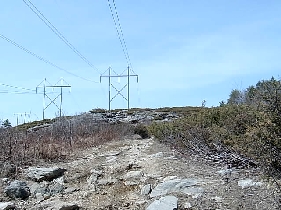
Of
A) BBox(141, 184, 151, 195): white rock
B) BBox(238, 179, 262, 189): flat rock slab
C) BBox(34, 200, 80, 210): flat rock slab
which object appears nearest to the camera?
BBox(238, 179, 262, 189): flat rock slab

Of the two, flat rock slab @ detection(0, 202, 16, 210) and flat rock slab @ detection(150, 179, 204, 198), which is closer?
flat rock slab @ detection(150, 179, 204, 198)

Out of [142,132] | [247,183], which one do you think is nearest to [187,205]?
[247,183]

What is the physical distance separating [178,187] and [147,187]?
0.63 m

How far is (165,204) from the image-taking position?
512cm

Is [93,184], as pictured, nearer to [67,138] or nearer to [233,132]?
[233,132]

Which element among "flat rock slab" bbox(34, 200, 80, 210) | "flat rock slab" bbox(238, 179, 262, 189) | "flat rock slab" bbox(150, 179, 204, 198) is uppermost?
"flat rock slab" bbox(238, 179, 262, 189)

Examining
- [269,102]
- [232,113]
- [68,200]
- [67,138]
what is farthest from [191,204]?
[67,138]

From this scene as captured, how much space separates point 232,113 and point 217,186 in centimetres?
299

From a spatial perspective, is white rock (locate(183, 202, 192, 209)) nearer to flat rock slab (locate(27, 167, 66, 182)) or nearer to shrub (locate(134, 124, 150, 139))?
flat rock slab (locate(27, 167, 66, 182))

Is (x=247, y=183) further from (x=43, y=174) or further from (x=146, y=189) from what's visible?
(x=43, y=174)

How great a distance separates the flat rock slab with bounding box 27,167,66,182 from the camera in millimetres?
8484

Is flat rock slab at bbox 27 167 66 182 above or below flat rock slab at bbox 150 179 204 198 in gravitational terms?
below

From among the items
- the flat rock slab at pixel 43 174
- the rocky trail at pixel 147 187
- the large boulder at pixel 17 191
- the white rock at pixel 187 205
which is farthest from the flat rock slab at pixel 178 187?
the flat rock slab at pixel 43 174

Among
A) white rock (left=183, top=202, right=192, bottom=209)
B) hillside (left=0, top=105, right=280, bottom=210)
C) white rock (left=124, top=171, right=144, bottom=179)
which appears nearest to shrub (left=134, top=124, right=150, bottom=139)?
hillside (left=0, top=105, right=280, bottom=210)
